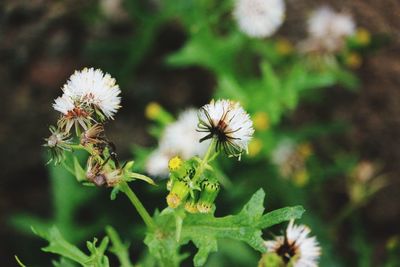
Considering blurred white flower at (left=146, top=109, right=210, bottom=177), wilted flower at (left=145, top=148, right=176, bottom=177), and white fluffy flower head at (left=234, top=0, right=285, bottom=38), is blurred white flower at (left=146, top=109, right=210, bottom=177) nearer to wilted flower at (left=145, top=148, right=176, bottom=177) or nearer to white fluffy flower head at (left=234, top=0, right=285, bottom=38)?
wilted flower at (left=145, top=148, right=176, bottom=177)

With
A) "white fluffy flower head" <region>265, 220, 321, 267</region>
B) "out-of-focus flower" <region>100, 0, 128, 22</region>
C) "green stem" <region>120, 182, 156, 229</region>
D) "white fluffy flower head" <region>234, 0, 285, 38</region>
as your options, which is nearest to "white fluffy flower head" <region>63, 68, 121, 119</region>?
"green stem" <region>120, 182, 156, 229</region>

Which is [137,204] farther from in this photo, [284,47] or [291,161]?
[284,47]

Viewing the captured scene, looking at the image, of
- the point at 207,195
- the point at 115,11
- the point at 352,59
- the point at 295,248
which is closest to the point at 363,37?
the point at 352,59

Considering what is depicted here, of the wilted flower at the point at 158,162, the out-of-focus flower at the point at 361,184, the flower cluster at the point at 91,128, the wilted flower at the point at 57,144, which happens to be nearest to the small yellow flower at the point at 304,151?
the out-of-focus flower at the point at 361,184

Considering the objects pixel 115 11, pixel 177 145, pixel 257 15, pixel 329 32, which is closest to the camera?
pixel 177 145

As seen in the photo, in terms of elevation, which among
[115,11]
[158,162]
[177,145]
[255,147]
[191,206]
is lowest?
[191,206]

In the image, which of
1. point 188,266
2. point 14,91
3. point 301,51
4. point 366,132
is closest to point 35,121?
point 14,91

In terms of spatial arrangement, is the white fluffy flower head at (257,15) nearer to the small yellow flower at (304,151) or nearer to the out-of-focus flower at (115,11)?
the small yellow flower at (304,151)

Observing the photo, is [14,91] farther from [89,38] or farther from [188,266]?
[188,266]
